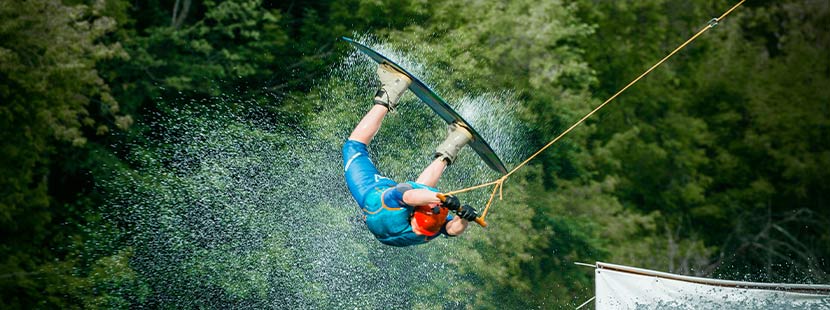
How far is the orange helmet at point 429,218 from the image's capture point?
6.18m

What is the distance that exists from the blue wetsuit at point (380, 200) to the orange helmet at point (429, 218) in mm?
71

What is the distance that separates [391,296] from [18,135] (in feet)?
16.8

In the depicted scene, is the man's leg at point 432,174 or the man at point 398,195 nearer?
the man at point 398,195

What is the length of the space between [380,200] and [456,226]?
0.53 m

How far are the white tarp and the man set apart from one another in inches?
36.8

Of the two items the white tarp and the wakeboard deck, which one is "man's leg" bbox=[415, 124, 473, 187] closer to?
the wakeboard deck

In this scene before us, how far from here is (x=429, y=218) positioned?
6.19m

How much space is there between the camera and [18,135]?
13156 millimetres

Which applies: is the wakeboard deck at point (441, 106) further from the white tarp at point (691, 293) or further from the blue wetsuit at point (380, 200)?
the white tarp at point (691, 293)

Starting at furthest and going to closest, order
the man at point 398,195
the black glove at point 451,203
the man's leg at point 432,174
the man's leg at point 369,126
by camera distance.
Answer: the man's leg at point 369,126, the man's leg at point 432,174, the man at point 398,195, the black glove at point 451,203

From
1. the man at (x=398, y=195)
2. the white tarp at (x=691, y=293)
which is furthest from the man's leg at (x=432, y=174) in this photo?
the white tarp at (x=691, y=293)

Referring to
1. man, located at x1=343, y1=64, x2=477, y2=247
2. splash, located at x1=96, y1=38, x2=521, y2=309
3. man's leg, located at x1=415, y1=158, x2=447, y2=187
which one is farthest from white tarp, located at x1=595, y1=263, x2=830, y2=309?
splash, located at x1=96, y1=38, x2=521, y2=309

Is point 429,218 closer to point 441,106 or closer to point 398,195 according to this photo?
point 398,195

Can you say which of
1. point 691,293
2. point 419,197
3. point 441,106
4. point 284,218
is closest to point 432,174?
point 441,106
